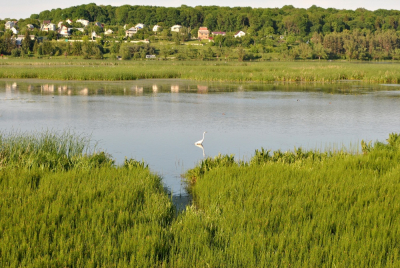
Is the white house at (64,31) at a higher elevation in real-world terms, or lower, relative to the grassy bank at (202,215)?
higher

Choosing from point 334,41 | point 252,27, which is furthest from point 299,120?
point 252,27

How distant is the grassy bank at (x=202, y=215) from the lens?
4.31m

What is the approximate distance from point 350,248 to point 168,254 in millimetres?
1747

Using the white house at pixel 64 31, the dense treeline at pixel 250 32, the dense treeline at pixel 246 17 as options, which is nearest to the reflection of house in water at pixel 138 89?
the dense treeline at pixel 250 32

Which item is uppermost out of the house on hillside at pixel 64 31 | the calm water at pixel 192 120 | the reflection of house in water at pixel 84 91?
the house on hillside at pixel 64 31

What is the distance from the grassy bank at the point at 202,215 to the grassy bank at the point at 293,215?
0.02 m

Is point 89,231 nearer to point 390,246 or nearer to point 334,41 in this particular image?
point 390,246

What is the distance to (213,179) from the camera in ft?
23.6

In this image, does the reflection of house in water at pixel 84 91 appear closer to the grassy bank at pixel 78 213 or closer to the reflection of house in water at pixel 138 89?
the reflection of house in water at pixel 138 89

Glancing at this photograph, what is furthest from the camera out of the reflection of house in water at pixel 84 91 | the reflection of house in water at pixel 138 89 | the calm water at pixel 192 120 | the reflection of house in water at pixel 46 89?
the reflection of house in water at pixel 138 89

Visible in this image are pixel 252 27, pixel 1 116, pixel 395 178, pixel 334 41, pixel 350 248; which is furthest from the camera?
pixel 252 27

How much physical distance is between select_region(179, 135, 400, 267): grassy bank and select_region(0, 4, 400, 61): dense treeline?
2732 inches

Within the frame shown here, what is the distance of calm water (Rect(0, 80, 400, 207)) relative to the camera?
1084cm

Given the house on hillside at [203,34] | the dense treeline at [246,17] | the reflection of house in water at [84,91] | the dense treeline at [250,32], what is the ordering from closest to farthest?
1. the reflection of house in water at [84,91]
2. the dense treeline at [250,32]
3. the house on hillside at [203,34]
4. the dense treeline at [246,17]
